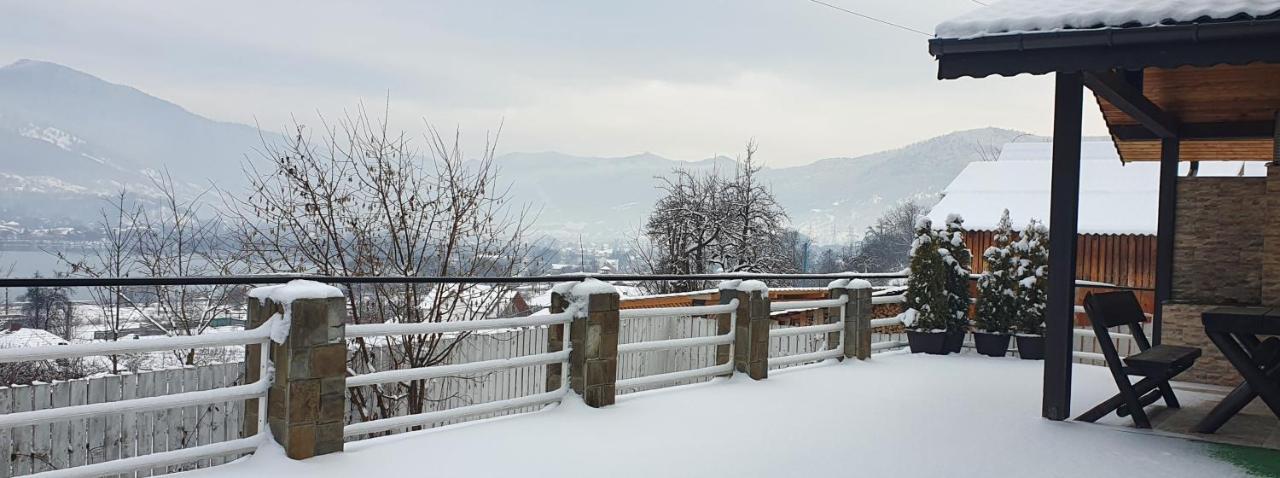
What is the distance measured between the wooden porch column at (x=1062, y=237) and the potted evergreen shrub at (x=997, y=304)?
11.1 feet

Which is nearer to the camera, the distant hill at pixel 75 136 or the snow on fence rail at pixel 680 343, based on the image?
the snow on fence rail at pixel 680 343

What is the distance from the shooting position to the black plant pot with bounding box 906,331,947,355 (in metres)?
9.09

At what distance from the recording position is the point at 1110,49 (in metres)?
4.74

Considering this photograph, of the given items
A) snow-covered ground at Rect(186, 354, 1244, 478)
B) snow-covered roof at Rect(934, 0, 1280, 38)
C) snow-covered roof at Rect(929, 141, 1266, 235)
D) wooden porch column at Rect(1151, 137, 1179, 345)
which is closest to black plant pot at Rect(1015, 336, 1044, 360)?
wooden porch column at Rect(1151, 137, 1179, 345)

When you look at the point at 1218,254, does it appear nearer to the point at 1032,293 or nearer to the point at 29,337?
the point at 1032,293

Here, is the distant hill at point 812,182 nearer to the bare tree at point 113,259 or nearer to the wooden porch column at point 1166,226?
the bare tree at point 113,259

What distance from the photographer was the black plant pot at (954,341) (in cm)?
915

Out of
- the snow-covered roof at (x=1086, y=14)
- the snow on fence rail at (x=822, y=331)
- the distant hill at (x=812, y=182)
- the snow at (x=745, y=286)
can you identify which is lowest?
the snow on fence rail at (x=822, y=331)

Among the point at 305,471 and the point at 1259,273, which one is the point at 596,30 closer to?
the point at 1259,273

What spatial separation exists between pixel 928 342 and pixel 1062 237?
12.4 ft

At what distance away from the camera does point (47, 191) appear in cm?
2367

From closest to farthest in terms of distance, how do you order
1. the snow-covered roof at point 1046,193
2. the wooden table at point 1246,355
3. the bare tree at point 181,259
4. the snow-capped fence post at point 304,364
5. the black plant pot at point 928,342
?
the snow-capped fence post at point 304,364, the wooden table at point 1246,355, the black plant pot at point 928,342, the bare tree at point 181,259, the snow-covered roof at point 1046,193

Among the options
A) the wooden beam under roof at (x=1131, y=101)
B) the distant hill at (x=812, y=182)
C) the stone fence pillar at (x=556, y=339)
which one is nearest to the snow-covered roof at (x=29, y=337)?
the stone fence pillar at (x=556, y=339)

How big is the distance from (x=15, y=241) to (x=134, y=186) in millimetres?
1514
